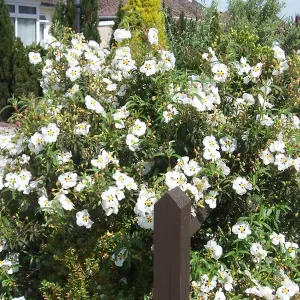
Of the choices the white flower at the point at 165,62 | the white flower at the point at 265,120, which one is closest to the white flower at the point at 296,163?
the white flower at the point at 265,120

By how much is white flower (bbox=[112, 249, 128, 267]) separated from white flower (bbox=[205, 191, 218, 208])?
420 mm

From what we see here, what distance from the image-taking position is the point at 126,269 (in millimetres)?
2615

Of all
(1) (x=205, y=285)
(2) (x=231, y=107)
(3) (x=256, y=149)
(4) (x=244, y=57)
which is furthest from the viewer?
(4) (x=244, y=57)

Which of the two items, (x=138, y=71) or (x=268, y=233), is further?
(x=138, y=71)

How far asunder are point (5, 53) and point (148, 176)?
10837mm

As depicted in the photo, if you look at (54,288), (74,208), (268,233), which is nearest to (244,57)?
(268,233)

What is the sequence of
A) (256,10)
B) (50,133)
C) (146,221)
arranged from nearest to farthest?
(146,221)
(50,133)
(256,10)

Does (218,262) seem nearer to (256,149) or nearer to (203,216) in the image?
(203,216)

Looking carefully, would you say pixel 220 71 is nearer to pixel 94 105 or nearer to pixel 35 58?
pixel 94 105

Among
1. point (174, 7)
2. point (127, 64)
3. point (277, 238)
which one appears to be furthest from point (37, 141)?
point (174, 7)

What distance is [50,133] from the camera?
8.77ft

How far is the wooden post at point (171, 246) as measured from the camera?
1.86 meters

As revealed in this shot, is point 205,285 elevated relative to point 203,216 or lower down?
lower down

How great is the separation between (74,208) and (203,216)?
595 millimetres
